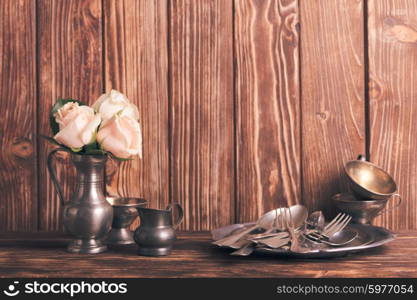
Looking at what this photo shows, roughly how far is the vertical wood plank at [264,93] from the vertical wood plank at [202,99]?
0.09 ft

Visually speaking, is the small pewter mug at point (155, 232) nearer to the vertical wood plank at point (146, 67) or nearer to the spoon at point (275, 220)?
the spoon at point (275, 220)

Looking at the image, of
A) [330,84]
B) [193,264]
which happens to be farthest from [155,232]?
[330,84]

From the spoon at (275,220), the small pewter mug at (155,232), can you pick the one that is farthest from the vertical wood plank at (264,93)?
the small pewter mug at (155,232)

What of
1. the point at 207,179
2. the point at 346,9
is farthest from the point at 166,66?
the point at 346,9

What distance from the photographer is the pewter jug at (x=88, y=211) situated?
1129 millimetres

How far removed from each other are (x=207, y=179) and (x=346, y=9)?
0.56 meters

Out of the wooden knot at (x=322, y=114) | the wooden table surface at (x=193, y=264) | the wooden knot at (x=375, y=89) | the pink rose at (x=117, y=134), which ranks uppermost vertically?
the wooden knot at (x=375, y=89)

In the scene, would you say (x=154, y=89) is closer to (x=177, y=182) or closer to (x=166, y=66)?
(x=166, y=66)

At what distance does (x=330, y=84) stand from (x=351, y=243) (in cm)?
43

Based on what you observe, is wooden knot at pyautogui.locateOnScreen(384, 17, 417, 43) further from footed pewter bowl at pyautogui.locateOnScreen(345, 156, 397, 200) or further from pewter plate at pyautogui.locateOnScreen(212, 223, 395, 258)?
pewter plate at pyautogui.locateOnScreen(212, 223, 395, 258)

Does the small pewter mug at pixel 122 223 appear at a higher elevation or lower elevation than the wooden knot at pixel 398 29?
lower

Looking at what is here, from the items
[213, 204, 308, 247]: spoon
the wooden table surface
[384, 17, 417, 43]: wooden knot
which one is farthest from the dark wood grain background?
the wooden table surface

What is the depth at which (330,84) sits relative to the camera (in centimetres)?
140

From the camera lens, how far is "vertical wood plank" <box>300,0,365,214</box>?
140cm
